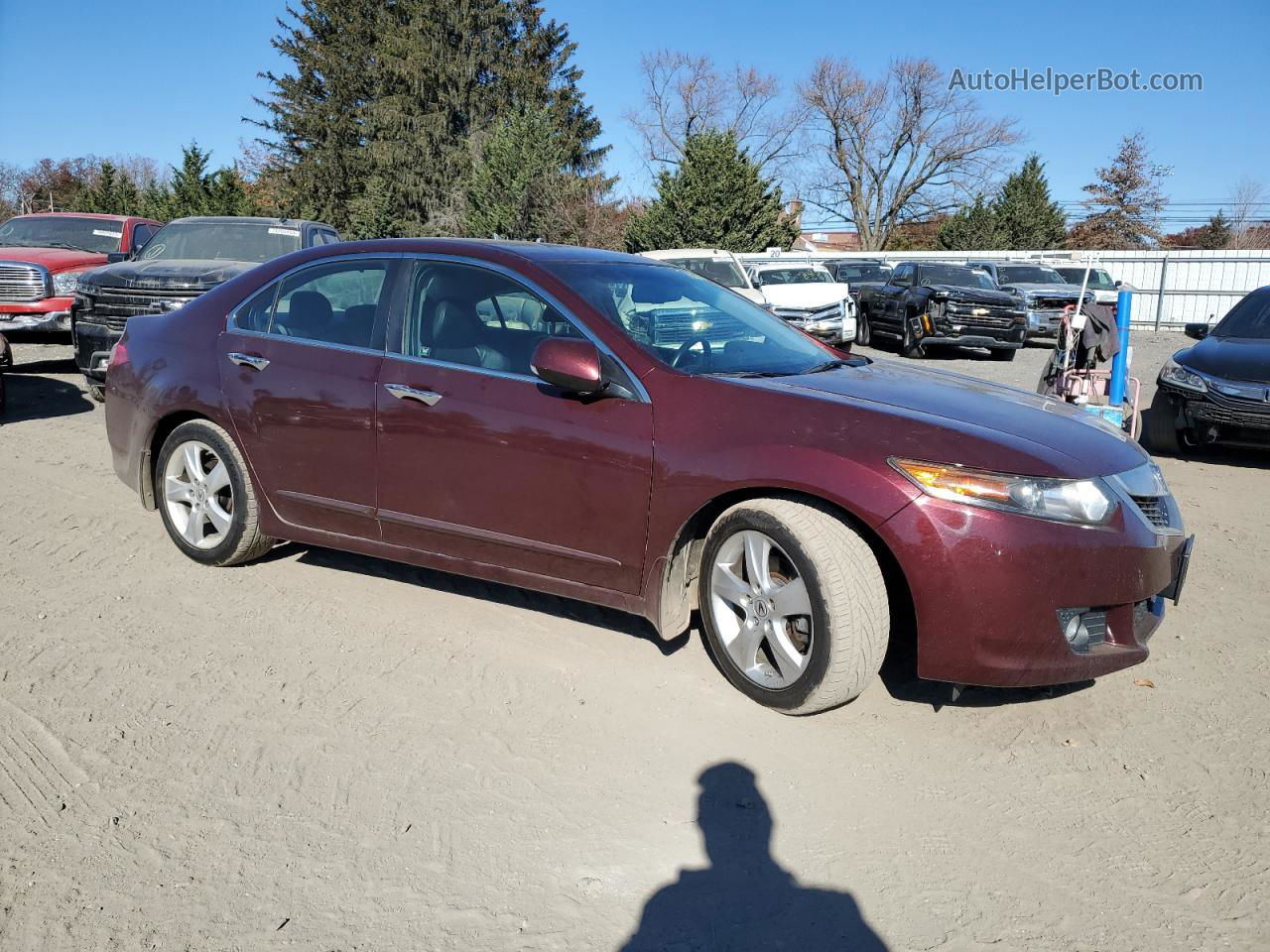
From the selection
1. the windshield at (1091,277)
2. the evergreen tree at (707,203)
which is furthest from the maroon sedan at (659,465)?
the evergreen tree at (707,203)

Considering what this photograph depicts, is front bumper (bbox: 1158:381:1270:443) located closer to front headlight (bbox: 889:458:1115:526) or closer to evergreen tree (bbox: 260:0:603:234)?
front headlight (bbox: 889:458:1115:526)

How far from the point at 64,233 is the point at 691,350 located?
40.9 ft

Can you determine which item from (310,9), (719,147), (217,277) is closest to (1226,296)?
(719,147)

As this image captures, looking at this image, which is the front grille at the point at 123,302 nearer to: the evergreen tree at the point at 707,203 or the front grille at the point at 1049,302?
the front grille at the point at 1049,302

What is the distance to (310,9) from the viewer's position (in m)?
49.0

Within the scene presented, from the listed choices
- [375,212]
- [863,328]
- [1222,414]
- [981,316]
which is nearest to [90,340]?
[1222,414]

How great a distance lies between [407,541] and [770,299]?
45.3 feet

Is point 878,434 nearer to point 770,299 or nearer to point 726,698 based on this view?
point 726,698

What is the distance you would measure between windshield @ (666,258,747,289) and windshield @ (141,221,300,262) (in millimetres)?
7545

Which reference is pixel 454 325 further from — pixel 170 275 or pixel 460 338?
pixel 170 275

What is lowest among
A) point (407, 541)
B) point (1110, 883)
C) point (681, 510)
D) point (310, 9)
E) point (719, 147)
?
point (1110, 883)

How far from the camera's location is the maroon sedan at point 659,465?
3357 millimetres

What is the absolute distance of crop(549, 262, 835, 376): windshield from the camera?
4055mm

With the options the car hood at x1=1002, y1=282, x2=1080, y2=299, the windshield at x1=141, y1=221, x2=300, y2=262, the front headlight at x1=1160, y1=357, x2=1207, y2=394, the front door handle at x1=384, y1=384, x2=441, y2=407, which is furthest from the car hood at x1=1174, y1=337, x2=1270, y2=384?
the car hood at x1=1002, y1=282, x2=1080, y2=299
